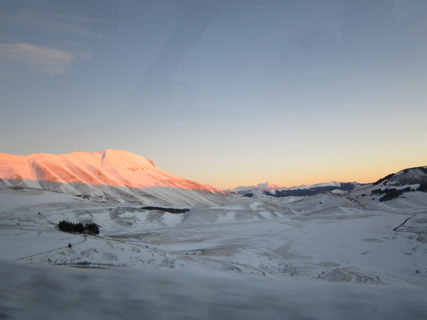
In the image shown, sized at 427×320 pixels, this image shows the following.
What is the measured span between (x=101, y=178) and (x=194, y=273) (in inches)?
3399

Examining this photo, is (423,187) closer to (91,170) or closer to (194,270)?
(194,270)

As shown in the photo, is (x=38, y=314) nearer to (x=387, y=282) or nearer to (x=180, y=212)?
(x=387, y=282)

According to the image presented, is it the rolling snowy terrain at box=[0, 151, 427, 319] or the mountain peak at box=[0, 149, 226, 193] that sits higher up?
the mountain peak at box=[0, 149, 226, 193]

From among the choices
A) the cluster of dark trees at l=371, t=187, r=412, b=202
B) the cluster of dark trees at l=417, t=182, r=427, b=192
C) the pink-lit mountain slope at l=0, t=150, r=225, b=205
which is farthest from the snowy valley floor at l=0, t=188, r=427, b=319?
the cluster of dark trees at l=417, t=182, r=427, b=192

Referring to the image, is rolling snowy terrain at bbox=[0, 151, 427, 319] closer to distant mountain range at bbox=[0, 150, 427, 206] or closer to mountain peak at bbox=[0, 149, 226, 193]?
A: distant mountain range at bbox=[0, 150, 427, 206]

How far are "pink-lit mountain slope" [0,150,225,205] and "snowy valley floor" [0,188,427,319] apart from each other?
2406 centimetres

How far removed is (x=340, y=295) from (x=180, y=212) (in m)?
53.0

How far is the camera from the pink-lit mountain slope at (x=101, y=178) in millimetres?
69125

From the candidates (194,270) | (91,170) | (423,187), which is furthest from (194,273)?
(91,170)

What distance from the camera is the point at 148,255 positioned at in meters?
14.9

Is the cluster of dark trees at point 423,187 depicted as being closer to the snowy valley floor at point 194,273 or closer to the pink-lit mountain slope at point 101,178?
the snowy valley floor at point 194,273

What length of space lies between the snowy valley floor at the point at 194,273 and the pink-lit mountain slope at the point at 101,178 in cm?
2406

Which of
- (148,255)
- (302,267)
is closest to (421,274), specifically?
(302,267)

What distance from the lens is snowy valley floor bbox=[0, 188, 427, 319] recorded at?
2.16 m
